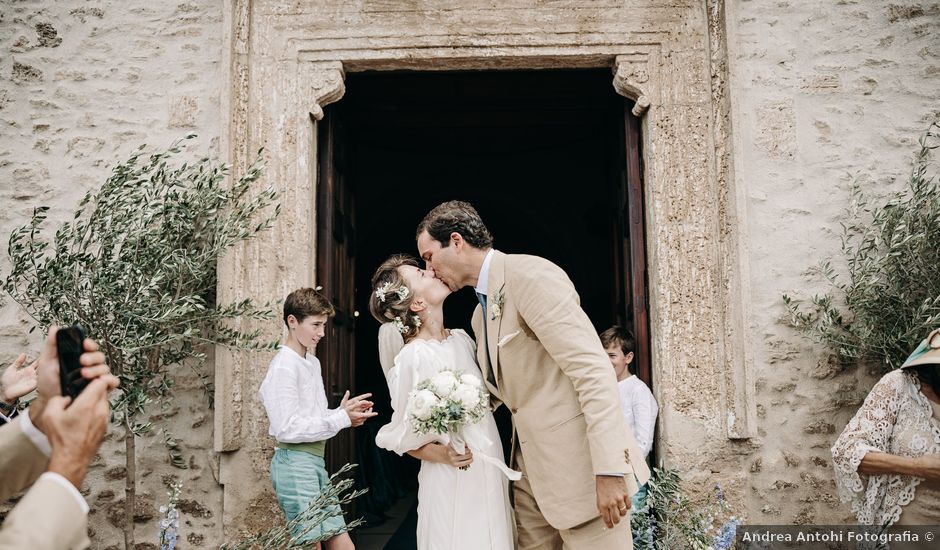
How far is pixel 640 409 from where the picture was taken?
14.3 ft

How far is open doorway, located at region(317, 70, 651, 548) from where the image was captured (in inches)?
194

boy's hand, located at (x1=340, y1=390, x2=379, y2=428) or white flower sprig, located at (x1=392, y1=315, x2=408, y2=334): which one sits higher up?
white flower sprig, located at (x1=392, y1=315, x2=408, y2=334)

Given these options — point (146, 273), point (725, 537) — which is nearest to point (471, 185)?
point (146, 273)

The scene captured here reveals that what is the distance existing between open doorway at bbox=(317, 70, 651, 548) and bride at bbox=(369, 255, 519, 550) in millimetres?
1414

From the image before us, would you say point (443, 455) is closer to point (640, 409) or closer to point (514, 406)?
point (514, 406)

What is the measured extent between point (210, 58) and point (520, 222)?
21.3 ft

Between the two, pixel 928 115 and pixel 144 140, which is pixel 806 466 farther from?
pixel 144 140

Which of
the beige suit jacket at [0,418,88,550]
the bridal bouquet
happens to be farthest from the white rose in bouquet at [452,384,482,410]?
the beige suit jacket at [0,418,88,550]

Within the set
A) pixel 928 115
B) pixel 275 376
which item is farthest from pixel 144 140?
pixel 928 115

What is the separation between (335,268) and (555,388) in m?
2.28

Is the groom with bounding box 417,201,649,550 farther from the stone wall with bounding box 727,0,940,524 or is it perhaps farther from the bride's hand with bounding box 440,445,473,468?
the stone wall with bounding box 727,0,940,524

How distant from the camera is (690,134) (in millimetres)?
4555

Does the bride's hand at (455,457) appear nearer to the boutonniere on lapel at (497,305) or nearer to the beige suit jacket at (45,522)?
Answer: the boutonniere on lapel at (497,305)

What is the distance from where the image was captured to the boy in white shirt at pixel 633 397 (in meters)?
4.32
